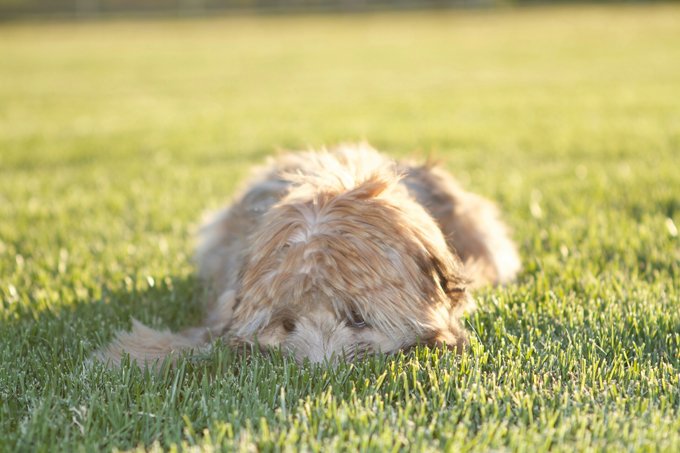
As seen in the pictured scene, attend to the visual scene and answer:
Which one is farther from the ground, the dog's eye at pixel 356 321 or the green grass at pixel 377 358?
the dog's eye at pixel 356 321

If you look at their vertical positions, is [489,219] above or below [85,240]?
above

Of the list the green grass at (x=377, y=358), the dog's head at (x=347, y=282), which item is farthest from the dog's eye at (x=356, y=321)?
the green grass at (x=377, y=358)

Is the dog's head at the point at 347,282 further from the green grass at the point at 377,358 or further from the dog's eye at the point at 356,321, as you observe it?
the green grass at the point at 377,358

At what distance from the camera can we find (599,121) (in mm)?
9328

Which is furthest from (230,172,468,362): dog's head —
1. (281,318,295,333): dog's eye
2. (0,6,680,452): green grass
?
(0,6,680,452): green grass

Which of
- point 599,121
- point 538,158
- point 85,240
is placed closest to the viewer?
point 85,240

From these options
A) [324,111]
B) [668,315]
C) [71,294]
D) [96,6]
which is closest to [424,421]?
[668,315]

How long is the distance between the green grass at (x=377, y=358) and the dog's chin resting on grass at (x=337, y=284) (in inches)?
4.9

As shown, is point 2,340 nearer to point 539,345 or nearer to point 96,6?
point 539,345

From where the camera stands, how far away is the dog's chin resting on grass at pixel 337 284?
2920 mm

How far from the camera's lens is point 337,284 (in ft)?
9.52

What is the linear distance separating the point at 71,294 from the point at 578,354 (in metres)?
2.66

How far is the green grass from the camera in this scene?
2.54m

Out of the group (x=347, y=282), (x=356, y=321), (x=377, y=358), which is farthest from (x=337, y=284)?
(x=377, y=358)
